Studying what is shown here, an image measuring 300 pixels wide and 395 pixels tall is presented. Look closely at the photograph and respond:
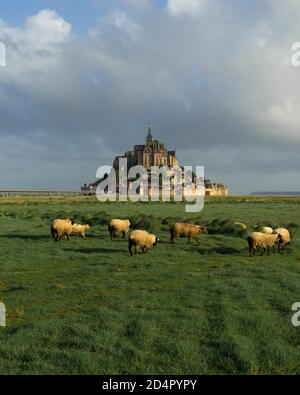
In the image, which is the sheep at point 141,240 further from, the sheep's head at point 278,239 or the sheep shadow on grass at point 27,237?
the sheep shadow on grass at point 27,237

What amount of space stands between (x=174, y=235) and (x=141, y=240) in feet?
12.8

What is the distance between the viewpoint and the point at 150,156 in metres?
176

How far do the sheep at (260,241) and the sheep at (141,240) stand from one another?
4661 mm

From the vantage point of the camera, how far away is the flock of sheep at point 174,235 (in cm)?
1983

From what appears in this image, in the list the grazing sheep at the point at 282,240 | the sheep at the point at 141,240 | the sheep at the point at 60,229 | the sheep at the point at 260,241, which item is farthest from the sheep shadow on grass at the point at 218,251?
the sheep at the point at 60,229

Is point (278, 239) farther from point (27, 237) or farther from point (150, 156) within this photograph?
point (150, 156)

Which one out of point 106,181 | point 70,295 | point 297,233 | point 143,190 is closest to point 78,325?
point 70,295

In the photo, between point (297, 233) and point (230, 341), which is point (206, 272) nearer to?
point (230, 341)

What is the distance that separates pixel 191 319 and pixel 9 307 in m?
5.04

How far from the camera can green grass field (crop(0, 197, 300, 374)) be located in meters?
8.02

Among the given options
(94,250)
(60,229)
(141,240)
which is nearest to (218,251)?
(141,240)

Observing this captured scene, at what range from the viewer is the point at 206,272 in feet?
51.6

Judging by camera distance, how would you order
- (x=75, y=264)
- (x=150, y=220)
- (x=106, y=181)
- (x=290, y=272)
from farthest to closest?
1. (x=106, y=181)
2. (x=150, y=220)
3. (x=75, y=264)
4. (x=290, y=272)
